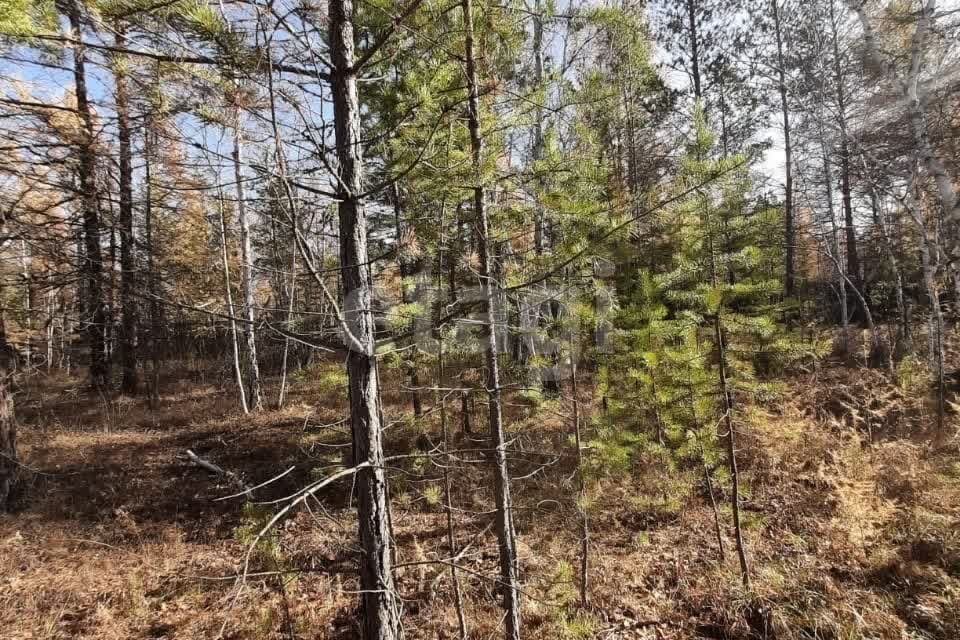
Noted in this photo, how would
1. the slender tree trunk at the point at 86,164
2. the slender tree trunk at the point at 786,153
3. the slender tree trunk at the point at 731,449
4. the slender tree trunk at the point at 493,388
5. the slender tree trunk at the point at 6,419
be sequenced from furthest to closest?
the slender tree trunk at the point at 786,153, the slender tree trunk at the point at 6,419, the slender tree trunk at the point at 731,449, the slender tree trunk at the point at 493,388, the slender tree trunk at the point at 86,164

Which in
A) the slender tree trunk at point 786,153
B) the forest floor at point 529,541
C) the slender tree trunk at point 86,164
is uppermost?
the slender tree trunk at point 786,153

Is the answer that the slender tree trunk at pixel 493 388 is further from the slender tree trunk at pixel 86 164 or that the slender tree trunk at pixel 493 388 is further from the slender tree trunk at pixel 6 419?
the slender tree trunk at pixel 6 419

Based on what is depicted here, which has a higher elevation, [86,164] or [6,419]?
[86,164]

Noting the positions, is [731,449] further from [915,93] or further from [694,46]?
[694,46]

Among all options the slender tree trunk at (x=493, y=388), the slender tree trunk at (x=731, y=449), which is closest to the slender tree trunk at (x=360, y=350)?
the slender tree trunk at (x=493, y=388)

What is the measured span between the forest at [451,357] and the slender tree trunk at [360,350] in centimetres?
2

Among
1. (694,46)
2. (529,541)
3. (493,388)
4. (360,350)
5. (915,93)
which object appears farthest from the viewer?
(694,46)

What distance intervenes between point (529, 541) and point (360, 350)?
596cm

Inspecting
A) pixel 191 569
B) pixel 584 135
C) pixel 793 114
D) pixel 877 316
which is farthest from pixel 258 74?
pixel 877 316

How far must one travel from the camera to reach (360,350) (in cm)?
232

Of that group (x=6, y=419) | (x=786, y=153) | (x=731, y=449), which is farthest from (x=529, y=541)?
(x=786, y=153)

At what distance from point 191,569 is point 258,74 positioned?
683cm

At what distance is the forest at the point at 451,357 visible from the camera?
232cm

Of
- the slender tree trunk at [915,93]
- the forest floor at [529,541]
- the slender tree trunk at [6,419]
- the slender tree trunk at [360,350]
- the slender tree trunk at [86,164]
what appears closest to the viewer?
the slender tree trunk at [86,164]
